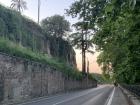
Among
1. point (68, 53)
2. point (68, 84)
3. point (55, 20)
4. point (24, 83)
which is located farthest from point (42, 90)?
point (68, 53)

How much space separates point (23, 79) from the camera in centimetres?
4241

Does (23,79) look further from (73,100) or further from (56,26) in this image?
(56,26)

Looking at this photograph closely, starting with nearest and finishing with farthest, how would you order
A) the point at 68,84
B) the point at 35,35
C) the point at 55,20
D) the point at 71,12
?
the point at 71,12 → the point at 35,35 → the point at 68,84 → the point at 55,20

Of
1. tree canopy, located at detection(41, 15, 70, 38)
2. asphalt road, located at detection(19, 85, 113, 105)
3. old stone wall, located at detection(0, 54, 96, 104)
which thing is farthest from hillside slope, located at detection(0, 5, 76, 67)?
asphalt road, located at detection(19, 85, 113, 105)

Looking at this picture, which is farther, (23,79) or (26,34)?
(26,34)

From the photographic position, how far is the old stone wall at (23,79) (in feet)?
120

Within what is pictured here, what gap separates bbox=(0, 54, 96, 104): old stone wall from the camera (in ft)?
120

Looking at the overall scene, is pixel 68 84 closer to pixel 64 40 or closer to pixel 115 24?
pixel 64 40

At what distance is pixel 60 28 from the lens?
295 feet

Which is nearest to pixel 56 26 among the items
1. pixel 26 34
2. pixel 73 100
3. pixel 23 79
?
pixel 26 34

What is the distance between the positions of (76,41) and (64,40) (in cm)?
1525

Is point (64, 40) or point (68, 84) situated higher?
point (64, 40)

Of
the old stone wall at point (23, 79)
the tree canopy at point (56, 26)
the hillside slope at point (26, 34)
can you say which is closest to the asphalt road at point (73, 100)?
the old stone wall at point (23, 79)

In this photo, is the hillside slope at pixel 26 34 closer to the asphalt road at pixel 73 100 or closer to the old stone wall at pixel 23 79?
the old stone wall at pixel 23 79
